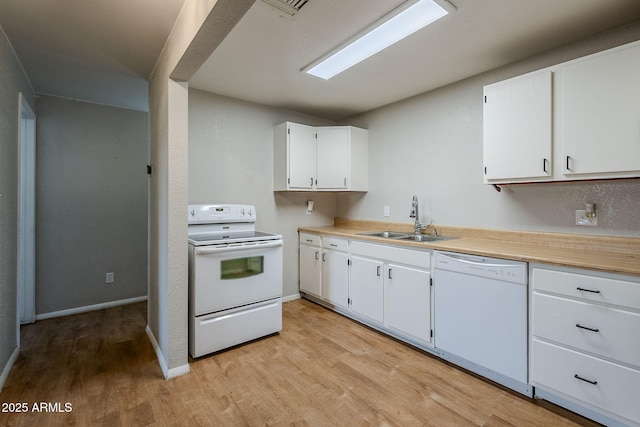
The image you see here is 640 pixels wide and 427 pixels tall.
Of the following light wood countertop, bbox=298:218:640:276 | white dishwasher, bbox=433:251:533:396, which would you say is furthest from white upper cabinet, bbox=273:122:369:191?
white dishwasher, bbox=433:251:533:396

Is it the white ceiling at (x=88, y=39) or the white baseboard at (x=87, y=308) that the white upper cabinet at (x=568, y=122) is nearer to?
the white ceiling at (x=88, y=39)

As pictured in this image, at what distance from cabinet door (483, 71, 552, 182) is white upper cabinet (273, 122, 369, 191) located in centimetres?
154

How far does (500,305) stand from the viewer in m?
1.93

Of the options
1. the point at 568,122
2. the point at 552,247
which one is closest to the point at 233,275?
the point at 552,247

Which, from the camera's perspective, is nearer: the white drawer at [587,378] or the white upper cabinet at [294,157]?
the white drawer at [587,378]

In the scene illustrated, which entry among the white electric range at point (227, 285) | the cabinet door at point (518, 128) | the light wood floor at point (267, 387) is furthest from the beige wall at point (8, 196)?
the cabinet door at point (518, 128)

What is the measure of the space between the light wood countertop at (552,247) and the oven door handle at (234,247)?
844 mm

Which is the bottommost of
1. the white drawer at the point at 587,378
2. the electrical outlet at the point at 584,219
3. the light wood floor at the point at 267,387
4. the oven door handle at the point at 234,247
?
the light wood floor at the point at 267,387

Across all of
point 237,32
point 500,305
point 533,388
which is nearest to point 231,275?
point 237,32

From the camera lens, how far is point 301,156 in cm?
348

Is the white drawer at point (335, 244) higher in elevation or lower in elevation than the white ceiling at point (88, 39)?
lower

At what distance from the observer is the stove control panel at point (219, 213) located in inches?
110

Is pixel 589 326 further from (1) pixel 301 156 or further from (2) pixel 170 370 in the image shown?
(1) pixel 301 156

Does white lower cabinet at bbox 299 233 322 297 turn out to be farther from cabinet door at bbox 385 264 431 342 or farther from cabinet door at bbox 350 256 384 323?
cabinet door at bbox 385 264 431 342
